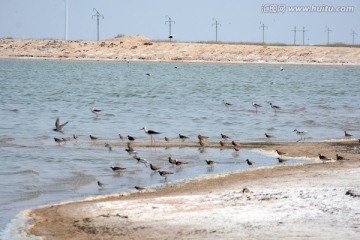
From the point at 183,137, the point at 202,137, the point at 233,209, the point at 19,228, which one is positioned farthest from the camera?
the point at 183,137

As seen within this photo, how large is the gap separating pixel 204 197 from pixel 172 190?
1.95 m

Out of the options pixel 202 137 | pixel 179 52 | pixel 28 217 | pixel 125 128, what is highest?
pixel 179 52

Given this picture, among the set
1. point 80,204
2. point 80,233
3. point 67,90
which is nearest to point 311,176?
point 80,204

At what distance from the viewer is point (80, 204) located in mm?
12977

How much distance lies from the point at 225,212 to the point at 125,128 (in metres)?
16.4

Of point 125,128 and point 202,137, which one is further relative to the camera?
point 125,128

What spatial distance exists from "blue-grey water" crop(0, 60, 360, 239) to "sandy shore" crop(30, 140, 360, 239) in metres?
1.02

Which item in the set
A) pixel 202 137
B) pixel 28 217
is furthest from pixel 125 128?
pixel 28 217

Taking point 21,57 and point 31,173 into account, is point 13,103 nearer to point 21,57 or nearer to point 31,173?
point 31,173

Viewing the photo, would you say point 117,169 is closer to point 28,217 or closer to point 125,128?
point 28,217

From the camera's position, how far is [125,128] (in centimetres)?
2719

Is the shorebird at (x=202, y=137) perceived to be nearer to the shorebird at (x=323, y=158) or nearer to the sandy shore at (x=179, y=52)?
the shorebird at (x=323, y=158)

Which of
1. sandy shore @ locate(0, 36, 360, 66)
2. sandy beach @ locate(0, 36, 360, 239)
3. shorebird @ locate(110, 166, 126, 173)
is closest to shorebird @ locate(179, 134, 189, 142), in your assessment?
sandy beach @ locate(0, 36, 360, 239)

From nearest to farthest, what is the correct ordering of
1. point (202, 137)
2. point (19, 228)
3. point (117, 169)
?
point (19, 228), point (117, 169), point (202, 137)
